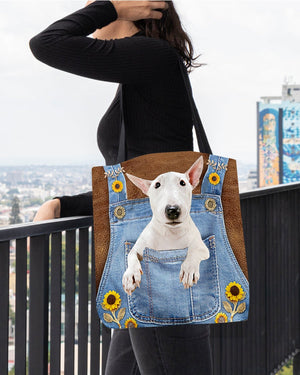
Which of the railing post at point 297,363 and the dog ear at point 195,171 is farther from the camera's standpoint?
the railing post at point 297,363

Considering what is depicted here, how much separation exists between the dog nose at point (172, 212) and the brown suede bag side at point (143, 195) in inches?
2.1

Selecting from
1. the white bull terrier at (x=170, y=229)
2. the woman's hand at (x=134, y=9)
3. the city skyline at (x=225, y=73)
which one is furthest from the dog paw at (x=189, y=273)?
the city skyline at (x=225, y=73)

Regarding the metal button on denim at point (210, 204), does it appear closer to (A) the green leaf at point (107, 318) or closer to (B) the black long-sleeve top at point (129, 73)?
(B) the black long-sleeve top at point (129, 73)

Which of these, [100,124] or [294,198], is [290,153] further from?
[100,124]

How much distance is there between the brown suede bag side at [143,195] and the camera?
0.90 m

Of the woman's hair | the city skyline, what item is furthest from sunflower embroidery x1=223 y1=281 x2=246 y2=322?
the city skyline

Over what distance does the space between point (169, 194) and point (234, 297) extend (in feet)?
0.74

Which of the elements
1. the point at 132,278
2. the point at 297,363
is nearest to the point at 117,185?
the point at 132,278

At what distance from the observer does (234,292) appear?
95cm

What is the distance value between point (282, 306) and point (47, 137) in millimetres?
24995

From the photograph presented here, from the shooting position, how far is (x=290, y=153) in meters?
23.2

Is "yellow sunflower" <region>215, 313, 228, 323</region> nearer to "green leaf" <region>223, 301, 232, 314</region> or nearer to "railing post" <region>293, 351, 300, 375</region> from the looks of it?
"green leaf" <region>223, 301, 232, 314</region>

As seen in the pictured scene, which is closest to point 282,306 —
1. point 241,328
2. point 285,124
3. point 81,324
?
point 241,328

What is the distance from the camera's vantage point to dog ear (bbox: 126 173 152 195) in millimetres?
906
